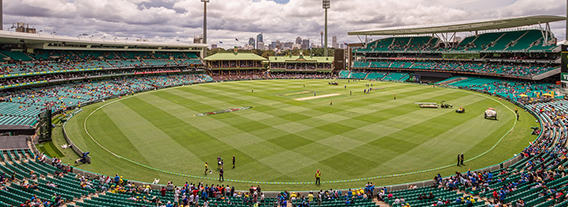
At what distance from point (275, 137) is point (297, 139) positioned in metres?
2.36

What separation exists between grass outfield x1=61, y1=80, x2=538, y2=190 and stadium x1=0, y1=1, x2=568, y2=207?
0.55 ft

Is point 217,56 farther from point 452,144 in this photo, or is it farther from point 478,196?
point 478,196

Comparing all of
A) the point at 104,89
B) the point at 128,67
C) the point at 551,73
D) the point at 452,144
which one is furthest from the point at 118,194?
the point at 551,73

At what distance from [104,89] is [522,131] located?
7014cm

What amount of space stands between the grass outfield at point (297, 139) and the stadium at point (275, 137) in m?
0.17

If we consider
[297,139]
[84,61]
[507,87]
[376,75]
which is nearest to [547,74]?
[507,87]

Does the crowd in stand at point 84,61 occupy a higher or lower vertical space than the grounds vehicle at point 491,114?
higher

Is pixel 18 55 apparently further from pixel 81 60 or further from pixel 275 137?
pixel 275 137

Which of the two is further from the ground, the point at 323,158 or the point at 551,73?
the point at 551,73

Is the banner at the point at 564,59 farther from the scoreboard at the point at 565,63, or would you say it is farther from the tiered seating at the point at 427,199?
the tiered seating at the point at 427,199

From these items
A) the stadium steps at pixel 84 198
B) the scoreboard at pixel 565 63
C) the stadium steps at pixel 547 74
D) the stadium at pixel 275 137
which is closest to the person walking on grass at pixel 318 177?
the stadium at pixel 275 137

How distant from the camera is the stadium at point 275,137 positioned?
58.7 ft

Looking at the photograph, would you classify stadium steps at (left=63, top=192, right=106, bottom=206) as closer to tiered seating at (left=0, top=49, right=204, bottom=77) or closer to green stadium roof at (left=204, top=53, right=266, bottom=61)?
tiered seating at (left=0, top=49, right=204, bottom=77)

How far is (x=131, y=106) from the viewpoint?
4919 cm
